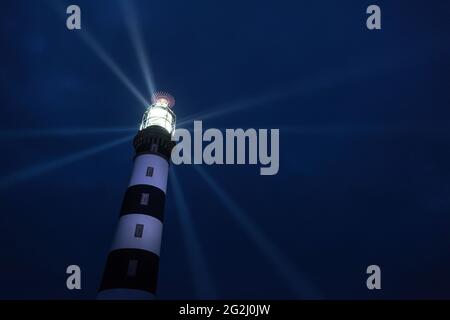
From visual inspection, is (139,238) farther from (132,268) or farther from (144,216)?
(132,268)

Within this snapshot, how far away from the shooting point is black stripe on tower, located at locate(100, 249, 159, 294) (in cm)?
1722

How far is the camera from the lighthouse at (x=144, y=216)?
56.8 ft

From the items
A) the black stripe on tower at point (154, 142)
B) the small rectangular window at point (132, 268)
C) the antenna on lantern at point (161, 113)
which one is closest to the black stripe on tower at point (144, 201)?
the black stripe on tower at point (154, 142)

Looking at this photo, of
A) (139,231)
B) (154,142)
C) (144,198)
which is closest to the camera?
(139,231)

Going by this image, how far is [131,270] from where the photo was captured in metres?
17.4

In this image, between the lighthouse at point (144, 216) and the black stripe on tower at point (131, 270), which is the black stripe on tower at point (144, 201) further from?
the black stripe on tower at point (131, 270)

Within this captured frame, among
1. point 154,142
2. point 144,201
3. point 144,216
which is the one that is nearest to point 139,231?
point 144,216

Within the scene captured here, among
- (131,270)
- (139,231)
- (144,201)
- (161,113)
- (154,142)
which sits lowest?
(131,270)

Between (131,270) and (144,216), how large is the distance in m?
2.91

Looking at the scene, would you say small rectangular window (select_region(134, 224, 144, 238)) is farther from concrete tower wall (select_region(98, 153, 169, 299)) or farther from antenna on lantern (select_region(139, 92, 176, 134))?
antenna on lantern (select_region(139, 92, 176, 134))

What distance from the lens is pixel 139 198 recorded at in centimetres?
2003
